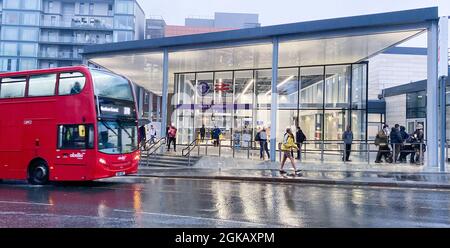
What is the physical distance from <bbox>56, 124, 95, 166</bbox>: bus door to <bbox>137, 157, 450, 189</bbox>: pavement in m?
4.37

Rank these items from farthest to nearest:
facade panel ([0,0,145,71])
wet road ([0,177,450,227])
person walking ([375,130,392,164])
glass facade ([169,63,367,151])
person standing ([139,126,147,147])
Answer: facade panel ([0,0,145,71]), glass facade ([169,63,367,151]), person standing ([139,126,147,147]), person walking ([375,130,392,164]), wet road ([0,177,450,227])

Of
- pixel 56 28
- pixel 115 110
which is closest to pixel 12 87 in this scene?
pixel 115 110

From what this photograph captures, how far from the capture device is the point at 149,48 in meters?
23.8

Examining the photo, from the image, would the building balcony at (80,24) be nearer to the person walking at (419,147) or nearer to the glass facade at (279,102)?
the glass facade at (279,102)

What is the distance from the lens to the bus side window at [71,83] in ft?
41.9

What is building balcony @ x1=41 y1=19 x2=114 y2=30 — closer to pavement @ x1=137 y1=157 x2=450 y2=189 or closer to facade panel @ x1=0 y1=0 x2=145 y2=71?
facade panel @ x1=0 y1=0 x2=145 y2=71

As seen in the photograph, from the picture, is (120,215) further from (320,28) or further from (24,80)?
(320,28)

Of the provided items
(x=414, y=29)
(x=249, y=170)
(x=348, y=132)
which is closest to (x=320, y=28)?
(x=414, y=29)

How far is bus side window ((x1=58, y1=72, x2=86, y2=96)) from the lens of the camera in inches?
503

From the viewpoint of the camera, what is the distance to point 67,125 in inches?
516

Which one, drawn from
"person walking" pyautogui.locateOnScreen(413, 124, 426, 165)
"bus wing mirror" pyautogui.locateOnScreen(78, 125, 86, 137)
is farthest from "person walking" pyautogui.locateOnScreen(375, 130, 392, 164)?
"bus wing mirror" pyautogui.locateOnScreen(78, 125, 86, 137)

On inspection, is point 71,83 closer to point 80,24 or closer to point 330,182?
point 330,182

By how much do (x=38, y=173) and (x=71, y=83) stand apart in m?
3.27

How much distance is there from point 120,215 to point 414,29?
15082 mm
